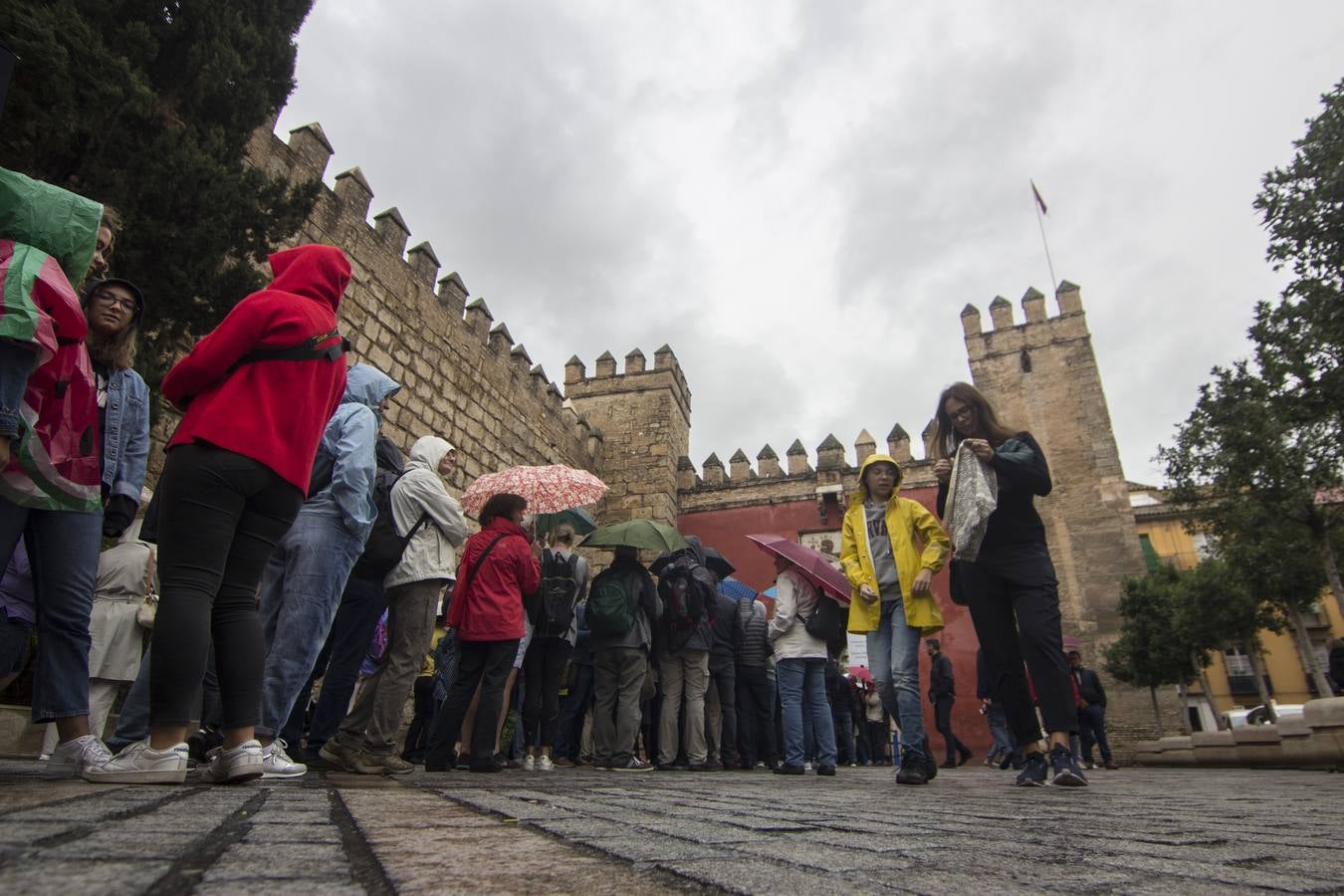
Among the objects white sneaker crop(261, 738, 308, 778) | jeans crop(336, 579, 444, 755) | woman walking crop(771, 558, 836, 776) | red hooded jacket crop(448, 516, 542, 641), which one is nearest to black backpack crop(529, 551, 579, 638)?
red hooded jacket crop(448, 516, 542, 641)

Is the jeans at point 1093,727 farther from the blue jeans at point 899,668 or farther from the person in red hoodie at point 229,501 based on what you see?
the person in red hoodie at point 229,501

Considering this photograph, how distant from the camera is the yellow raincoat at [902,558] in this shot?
4.01 meters

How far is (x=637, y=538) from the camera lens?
20.3 feet

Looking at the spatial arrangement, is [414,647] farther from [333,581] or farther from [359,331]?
[359,331]

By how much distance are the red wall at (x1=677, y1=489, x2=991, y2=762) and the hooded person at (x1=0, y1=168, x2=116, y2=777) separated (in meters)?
14.7

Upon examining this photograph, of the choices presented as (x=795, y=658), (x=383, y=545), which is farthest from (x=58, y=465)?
(x=795, y=658)

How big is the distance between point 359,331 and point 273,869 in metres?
9.07

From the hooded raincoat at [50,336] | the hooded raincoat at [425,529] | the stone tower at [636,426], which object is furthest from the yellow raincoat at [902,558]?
the stone tower at [636,426]

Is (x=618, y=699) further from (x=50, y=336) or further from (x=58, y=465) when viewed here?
(x=50, y=336)

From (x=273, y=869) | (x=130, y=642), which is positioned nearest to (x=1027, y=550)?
(x=273, y=869)

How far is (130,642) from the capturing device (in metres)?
4.26

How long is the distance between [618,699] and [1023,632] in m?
3.15

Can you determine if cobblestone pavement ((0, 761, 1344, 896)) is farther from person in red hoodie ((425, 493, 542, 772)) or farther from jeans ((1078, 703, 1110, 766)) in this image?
jeans ((1078, 703, 1110, 766))

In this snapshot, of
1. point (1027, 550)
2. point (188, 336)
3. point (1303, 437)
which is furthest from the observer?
point (1303, 437)
